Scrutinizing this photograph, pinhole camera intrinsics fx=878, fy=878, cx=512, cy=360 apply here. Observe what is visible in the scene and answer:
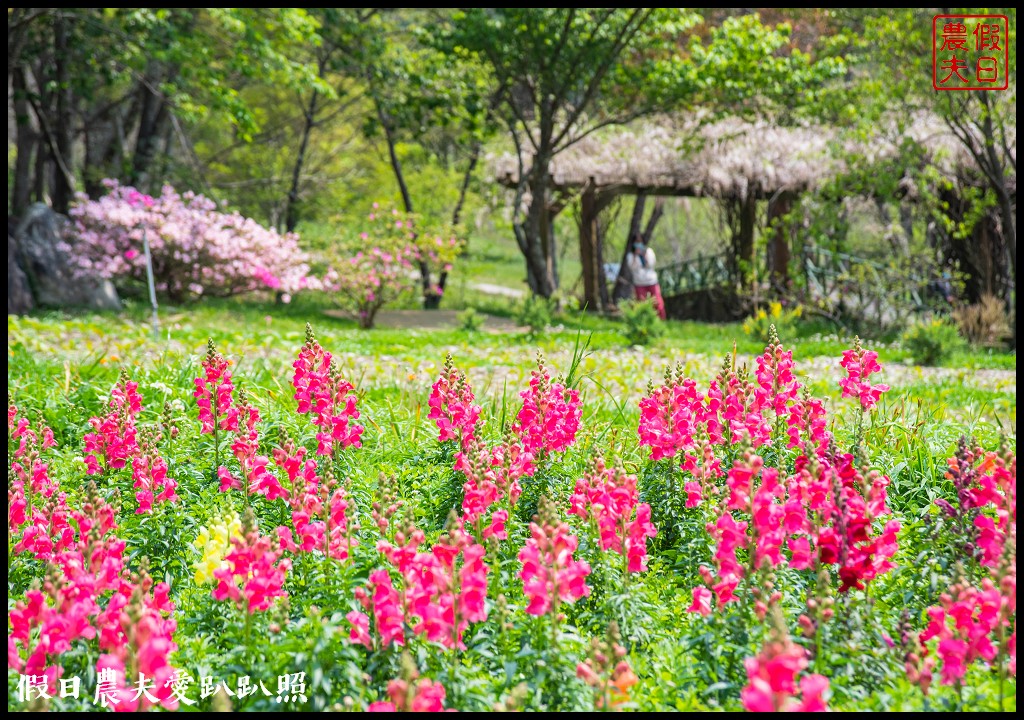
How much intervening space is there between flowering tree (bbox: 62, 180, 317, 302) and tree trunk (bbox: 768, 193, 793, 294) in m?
7.93

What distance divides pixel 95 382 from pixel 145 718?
13.2 ft

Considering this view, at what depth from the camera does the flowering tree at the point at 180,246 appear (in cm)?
1283

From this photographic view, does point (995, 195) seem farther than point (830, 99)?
No

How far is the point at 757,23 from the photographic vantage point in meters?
14.4

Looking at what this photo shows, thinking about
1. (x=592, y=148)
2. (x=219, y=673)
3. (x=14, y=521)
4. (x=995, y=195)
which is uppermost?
(x=592, y=148)

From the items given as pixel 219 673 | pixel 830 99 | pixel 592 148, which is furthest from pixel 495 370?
pixel 592 148

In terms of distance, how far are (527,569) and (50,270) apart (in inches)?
500

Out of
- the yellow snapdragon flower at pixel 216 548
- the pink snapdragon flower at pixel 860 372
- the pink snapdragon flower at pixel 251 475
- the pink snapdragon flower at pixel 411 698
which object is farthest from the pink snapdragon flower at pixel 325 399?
the pink snapdragon flower at pixel 860 372

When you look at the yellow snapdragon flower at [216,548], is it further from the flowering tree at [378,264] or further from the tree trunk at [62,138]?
the tree trunk at [62,138]

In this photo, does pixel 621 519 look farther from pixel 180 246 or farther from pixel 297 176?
pixel 297 176

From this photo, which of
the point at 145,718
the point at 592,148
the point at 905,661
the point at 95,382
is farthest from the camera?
the point at 592,148

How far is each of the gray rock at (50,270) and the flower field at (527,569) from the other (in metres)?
9.92

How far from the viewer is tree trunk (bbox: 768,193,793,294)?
1524cm

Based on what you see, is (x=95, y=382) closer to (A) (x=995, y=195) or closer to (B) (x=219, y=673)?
(B) (x=219, y=673)
